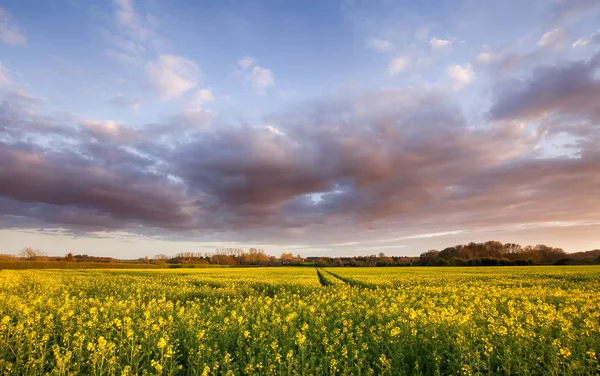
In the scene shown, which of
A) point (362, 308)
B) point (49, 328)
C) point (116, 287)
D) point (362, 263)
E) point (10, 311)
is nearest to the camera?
point (49, 328)

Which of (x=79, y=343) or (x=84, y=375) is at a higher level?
(x=79, y=343)

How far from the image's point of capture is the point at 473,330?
26.1ft

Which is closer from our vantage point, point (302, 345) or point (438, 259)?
point (302, 345)

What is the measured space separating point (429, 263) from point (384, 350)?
401 ft

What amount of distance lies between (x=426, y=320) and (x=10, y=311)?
13855 mm

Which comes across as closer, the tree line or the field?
the field

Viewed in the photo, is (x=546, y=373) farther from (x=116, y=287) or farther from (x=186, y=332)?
(x=116, y=287)

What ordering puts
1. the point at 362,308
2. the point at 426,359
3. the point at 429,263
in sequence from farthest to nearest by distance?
the point at 429,263
the point at 362,308
the point at 426,359

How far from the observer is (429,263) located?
118 meters

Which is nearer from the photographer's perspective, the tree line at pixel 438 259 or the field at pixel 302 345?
the field at pixel 302 345

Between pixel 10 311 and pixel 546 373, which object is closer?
pixel 546 373

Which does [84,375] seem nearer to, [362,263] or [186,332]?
[186,332]

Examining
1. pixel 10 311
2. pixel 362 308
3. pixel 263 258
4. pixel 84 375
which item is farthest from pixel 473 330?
pixel 263 258

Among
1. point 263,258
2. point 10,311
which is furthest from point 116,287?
point 263,258
